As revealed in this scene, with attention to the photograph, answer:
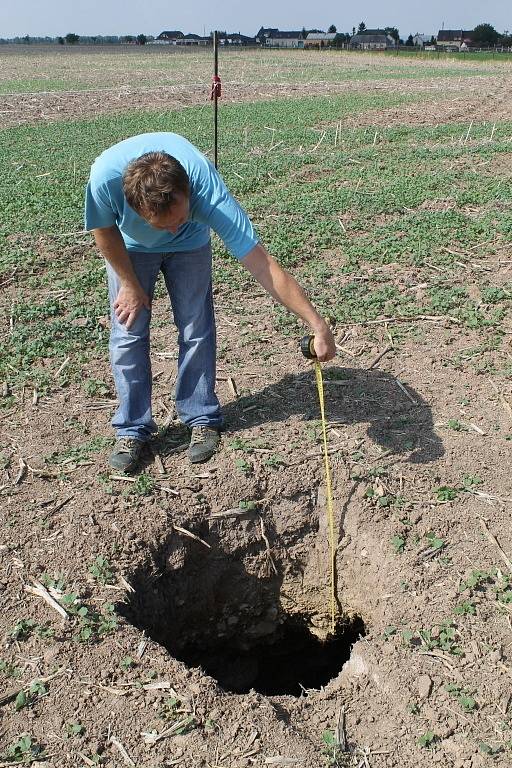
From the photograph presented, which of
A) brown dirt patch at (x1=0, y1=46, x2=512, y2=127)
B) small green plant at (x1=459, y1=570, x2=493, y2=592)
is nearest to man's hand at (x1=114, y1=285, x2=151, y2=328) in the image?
small green plant at (x1=459, y1=570, x2=493, y2=592)

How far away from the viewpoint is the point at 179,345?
13.5ft

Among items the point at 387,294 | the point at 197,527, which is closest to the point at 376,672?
the point at 197,527

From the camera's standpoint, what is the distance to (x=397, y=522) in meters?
3.79

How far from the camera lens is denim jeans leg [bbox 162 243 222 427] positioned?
388 cm

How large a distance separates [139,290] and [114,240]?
0.31 metres

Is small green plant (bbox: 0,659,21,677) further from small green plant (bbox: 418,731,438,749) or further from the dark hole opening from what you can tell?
small green plant (bbox: 418,731,438,749)

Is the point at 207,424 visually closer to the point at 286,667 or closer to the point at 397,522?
the point at 397,522

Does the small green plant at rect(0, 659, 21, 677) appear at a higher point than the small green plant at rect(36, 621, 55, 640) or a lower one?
lower

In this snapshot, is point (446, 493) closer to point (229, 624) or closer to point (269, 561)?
point (269, 561)

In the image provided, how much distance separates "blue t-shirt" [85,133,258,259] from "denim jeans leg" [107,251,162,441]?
13.9 inches

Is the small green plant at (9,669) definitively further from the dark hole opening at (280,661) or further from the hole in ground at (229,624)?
the dark hole opening at (280,661)

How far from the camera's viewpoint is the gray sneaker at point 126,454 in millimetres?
4066

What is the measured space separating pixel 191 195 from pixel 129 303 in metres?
0.71

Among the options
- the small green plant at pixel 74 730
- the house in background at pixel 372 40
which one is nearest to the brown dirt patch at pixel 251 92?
the small green plant at pixel 74 730
